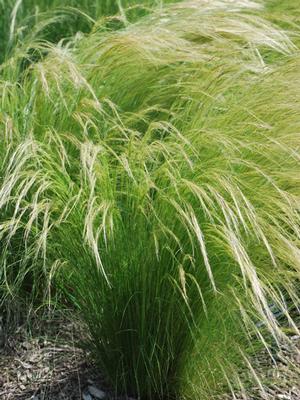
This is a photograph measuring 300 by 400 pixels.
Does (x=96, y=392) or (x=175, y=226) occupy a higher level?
(x=175, y=226)

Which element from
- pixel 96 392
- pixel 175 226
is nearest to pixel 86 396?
pixel 96 392

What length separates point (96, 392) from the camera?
2324 mm

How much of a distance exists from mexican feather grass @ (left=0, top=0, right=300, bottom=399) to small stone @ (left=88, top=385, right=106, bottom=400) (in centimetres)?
7

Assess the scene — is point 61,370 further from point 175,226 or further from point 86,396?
point 175,226

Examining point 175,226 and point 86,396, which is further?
point 86,396

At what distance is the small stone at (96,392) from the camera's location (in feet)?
7.58

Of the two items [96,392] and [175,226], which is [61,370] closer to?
[96,392]

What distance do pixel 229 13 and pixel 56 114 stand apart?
75cm

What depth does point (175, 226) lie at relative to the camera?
212 centimetres

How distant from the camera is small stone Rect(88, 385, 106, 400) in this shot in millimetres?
2311

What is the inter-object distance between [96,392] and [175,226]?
53cm

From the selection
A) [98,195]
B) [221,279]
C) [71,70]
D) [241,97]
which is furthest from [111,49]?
[221,279]

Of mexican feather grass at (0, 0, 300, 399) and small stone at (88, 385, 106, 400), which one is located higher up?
A: mexican feather grass at (0, 0, 300, 399)

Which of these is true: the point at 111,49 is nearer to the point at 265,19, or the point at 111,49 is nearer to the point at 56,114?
the point at 56,114
